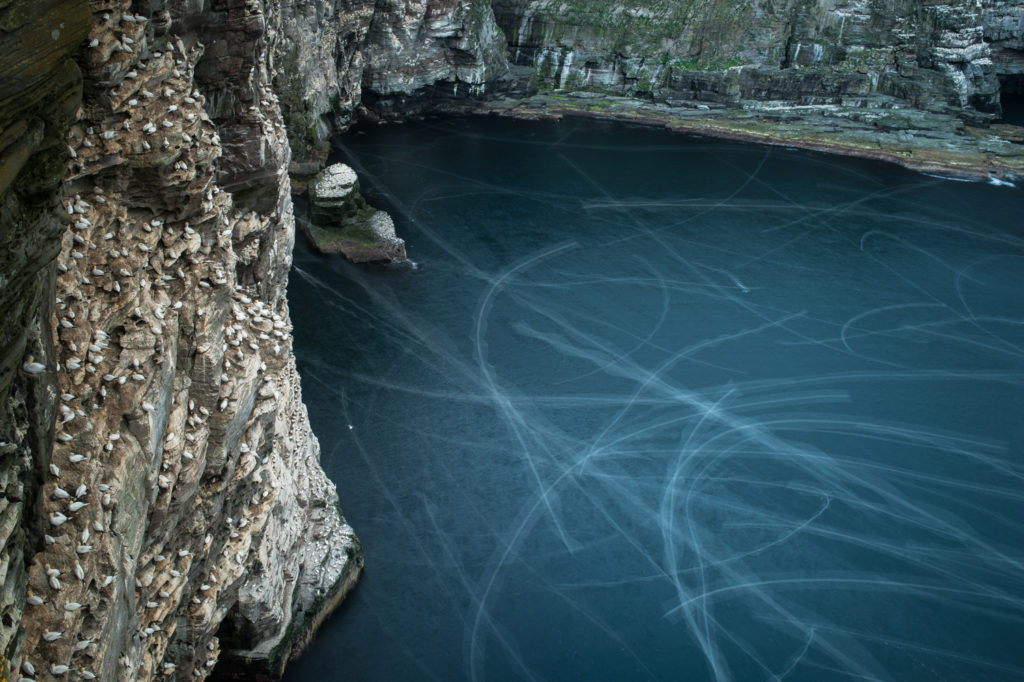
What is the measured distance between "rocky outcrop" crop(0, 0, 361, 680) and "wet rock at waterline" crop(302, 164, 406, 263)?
2571cm

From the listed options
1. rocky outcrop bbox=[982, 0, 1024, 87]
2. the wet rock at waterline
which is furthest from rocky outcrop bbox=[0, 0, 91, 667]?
rocky outcrop bbox=[982, 0, 1024, 87]

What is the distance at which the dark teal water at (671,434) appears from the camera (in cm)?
2606

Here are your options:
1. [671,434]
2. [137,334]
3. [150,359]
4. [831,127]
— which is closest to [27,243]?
[137,334]

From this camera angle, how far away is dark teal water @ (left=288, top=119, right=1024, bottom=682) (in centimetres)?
2606

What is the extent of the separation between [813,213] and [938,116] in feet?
87.3

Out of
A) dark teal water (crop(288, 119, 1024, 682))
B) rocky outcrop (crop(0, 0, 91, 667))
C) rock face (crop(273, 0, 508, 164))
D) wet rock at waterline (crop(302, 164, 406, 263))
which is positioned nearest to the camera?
rocky outcrop (crop(0, 0, 91, 667))

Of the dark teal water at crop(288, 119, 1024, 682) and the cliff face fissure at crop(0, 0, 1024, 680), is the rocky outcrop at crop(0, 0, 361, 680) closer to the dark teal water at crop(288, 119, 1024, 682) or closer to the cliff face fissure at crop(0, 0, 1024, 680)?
the cliff face fissure at crop(0, 0, 1024, 680)

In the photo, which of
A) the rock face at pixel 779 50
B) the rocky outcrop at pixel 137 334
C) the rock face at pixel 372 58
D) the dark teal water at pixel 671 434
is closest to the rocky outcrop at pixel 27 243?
the rocky outcrop at pixel 137 334

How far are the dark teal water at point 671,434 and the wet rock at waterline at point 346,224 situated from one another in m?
1.07

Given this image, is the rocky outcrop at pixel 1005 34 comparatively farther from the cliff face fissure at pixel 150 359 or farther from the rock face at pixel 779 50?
the cliff face fissure at pixel 150 359

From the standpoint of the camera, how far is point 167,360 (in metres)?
14.1

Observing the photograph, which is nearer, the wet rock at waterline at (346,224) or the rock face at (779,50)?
the wet rock at waterline at (346,224)

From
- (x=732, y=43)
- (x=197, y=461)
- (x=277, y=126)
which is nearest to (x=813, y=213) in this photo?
(x=732, y=43)

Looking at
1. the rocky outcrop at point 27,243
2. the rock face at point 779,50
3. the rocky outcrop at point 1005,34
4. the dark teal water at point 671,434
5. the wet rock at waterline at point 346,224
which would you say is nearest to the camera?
the rocky outcrop at point 27,243
